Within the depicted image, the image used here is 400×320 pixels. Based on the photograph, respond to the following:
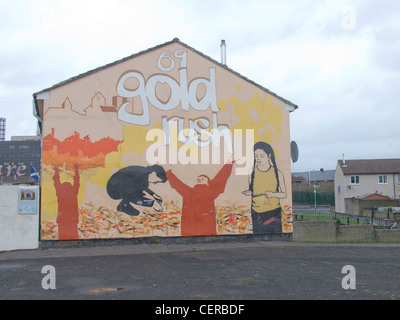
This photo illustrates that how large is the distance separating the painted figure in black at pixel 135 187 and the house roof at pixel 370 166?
41.2 metres

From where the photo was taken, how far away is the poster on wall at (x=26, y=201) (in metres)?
13.9

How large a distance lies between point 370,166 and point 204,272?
47890mm

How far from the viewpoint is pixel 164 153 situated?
1495 centimetres

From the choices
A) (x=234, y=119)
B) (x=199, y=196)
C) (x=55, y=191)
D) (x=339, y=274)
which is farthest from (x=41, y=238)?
(x=339, y=274)

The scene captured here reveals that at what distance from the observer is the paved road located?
25.1 ft

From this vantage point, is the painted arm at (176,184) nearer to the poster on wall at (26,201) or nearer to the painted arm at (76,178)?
the painted arm at (76,178)

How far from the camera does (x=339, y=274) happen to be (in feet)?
31.4

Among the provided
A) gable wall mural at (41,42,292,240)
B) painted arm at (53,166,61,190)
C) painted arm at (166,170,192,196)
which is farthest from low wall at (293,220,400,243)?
painted arm at (53,166,61,190)

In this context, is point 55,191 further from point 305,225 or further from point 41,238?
point 305,225

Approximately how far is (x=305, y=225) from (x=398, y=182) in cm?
3968

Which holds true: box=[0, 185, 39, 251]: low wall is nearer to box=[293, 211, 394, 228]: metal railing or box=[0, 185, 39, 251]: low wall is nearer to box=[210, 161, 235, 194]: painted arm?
box=[210, 161, 235, 194]: painted arm

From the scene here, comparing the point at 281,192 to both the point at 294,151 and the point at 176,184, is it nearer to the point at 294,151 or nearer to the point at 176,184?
the point at 294,151

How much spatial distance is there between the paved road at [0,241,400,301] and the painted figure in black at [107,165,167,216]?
1.49 metres

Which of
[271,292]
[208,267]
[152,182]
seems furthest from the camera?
[152,182]
